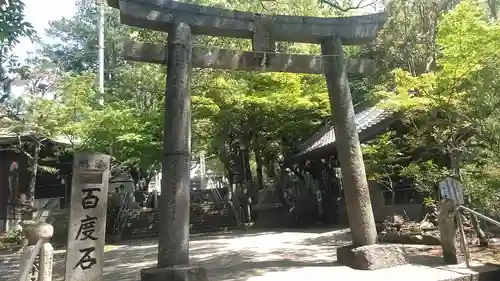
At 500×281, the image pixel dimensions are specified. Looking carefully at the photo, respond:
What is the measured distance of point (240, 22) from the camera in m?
7.49

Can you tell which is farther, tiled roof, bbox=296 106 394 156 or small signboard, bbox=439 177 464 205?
tiled roof, bbox=296 106 394 156

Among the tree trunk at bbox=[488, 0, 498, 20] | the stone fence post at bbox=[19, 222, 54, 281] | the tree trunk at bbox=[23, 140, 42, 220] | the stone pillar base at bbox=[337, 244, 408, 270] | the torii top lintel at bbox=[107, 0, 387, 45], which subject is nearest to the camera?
the stone fence post at bbox=[19, 222, 54, 281]

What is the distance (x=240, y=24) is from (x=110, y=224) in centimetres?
1303

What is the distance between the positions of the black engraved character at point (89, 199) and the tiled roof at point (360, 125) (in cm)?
832

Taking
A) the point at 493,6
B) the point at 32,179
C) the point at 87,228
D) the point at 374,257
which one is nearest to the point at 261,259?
the point at 374,257

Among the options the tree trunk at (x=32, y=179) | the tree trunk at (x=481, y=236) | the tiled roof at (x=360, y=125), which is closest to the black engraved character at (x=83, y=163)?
the tree trunk at (x=481, y=236)

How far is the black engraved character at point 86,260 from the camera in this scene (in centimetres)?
559

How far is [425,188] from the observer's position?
961 centimetres

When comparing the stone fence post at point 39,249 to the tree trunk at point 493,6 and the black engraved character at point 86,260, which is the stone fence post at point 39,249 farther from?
the tree trunk at point 493,6

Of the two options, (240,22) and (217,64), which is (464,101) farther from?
(217,64)

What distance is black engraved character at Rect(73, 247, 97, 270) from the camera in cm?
559

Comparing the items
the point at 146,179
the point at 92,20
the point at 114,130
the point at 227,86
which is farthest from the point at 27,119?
the point at 92,20

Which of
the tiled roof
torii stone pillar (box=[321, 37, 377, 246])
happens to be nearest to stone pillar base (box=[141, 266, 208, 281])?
torii stone pillar (box=[321, 37, 377, 246])

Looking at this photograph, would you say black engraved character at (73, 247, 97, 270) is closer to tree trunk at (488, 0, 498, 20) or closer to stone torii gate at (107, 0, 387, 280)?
stone torii gate at (107, 0, 387, 280)
